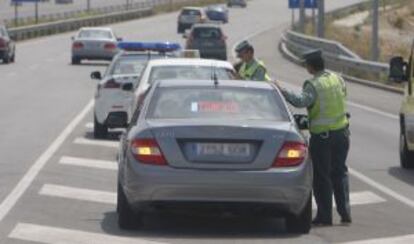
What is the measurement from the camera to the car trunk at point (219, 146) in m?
11.7

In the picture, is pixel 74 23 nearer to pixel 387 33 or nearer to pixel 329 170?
pixel 387 33

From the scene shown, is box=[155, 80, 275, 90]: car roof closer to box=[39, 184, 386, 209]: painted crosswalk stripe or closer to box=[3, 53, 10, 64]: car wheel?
box=[39, 184, 386, 209]: painted crosswalk stripe

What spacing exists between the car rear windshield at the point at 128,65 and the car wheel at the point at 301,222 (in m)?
10.8

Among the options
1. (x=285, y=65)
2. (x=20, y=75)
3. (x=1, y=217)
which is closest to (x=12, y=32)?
(x=285, y=65)

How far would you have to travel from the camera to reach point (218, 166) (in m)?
11.6

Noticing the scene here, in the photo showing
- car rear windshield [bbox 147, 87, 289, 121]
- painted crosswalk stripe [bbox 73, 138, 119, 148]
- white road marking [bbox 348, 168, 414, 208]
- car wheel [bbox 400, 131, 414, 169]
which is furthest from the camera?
painted crosswalk stripe [bbox 73, 138, 119, 148]

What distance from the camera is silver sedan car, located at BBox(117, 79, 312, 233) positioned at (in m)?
11.6

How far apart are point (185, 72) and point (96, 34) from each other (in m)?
35.4

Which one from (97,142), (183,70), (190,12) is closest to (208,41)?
(190,12)

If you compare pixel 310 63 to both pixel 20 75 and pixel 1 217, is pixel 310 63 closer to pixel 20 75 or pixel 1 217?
pixel 1 217

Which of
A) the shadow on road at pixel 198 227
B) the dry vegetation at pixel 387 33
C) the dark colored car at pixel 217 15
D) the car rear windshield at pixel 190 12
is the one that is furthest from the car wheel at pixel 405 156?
the dark colored car at pixel 217 15

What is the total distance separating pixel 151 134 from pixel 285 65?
41887mm

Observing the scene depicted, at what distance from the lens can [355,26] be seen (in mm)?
86438

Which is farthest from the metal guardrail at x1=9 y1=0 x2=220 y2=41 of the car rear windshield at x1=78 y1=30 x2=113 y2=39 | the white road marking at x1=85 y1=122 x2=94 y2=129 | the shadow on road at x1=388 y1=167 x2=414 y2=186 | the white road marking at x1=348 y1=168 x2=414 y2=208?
the white road marking at x1=348 y1=168 x2=414 y2=208
